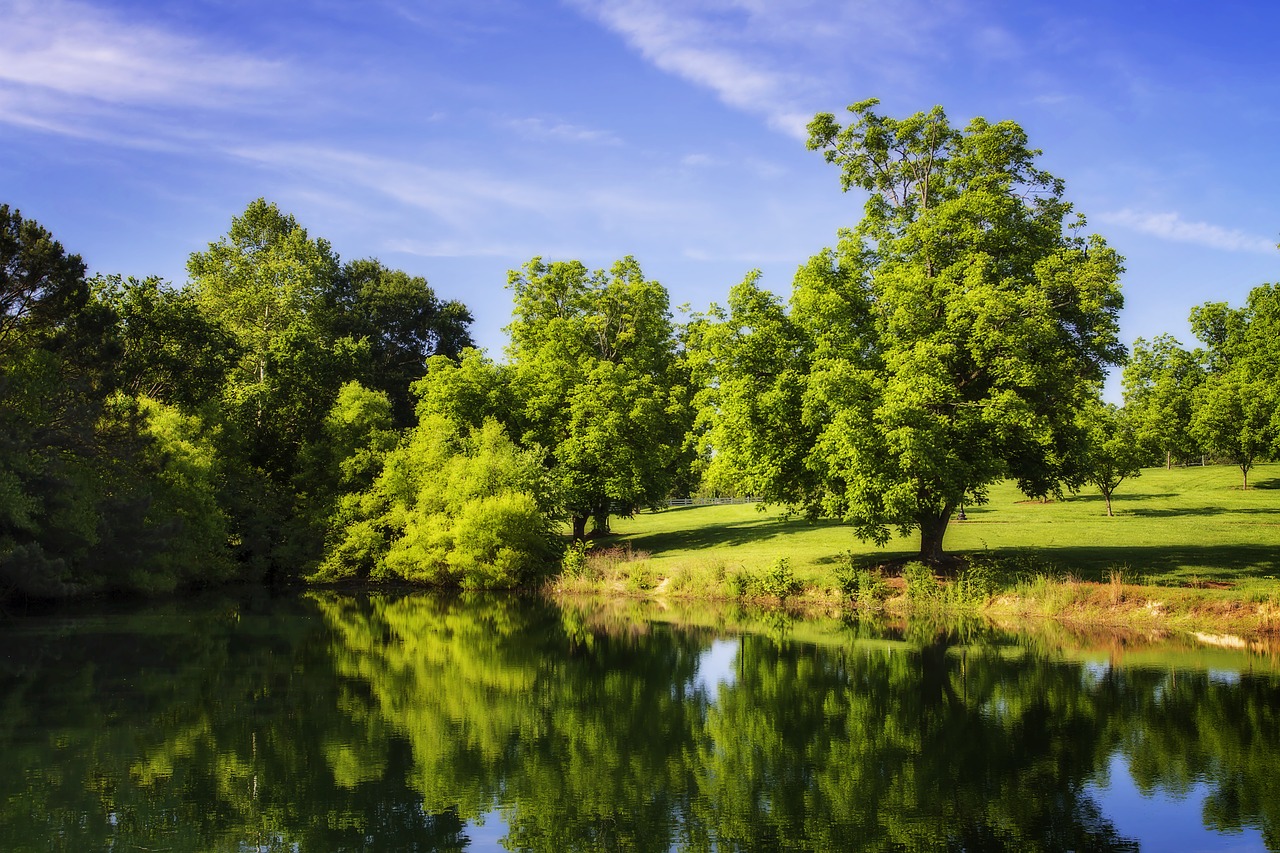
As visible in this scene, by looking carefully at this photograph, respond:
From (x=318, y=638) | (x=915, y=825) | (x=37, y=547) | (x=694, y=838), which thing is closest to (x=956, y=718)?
(x=915, y=825)

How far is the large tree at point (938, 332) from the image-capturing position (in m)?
31.6

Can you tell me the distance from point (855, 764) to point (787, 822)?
10.7 ft

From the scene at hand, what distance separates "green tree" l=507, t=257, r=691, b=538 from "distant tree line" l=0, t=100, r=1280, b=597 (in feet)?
0.58

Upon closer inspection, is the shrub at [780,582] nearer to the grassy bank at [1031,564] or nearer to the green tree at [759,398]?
the grassy bank at [1031,564]

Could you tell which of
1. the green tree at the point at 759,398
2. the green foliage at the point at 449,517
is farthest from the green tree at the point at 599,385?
the green tree at the point at 759,398

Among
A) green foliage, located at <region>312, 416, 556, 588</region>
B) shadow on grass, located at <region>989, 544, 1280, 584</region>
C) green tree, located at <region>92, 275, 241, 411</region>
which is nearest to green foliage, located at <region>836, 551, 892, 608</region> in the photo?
shadow on grass, located at <region>989, 544, 1280, 584</region>

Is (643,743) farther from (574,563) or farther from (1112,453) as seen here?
(1112,453)

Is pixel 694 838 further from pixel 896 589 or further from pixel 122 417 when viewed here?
pixel 122 417

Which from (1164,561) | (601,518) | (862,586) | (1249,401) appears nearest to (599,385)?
(601,518)

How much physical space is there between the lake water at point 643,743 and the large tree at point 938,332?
20.5 feet

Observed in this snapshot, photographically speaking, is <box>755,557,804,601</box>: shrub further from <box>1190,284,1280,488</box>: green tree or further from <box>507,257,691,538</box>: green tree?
<box>1190,284,1280,488</box>: green tree

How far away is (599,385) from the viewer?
5125cm

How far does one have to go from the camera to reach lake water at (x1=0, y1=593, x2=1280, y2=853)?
12.5m

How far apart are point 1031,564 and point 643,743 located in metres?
22.9
